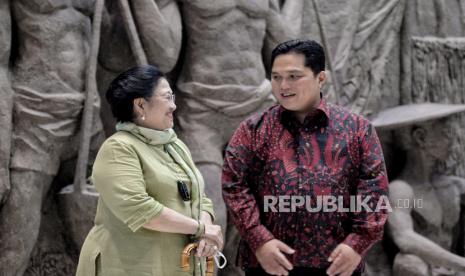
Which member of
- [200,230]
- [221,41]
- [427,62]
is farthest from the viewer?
[427,62]

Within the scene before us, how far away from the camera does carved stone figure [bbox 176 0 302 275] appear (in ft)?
15.4

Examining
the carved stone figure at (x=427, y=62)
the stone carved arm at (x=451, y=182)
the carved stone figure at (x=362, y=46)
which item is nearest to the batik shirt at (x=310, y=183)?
the carved stone figure at (x=362, y=46)

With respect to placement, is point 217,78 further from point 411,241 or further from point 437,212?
point 437,212

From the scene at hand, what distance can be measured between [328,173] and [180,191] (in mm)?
545

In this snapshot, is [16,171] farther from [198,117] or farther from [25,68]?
[198,117]

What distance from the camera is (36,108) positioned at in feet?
13.7

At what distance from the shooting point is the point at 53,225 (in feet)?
14.9

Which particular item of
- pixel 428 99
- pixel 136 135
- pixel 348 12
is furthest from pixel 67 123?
pixel 428 99

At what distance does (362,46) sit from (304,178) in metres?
3.51

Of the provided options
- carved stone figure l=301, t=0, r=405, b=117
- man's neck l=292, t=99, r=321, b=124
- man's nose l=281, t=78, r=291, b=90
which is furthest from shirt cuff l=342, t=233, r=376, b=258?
carved stone figure l=301, t=0, r=405, b=117

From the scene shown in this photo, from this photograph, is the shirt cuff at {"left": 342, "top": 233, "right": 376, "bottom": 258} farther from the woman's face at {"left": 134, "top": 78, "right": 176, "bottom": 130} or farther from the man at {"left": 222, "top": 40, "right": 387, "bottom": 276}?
the woman's face at {"left": 134, "top": 78, "right": 176, "bottom": 130}

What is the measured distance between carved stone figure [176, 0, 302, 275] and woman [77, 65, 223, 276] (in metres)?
1.88

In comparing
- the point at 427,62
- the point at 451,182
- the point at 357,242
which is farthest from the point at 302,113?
the point at 427,62

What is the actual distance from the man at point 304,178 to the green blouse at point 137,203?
24 cm
